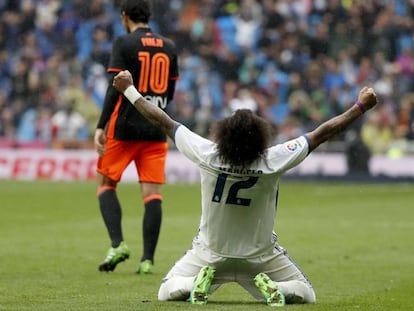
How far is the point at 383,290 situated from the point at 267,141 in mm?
2141

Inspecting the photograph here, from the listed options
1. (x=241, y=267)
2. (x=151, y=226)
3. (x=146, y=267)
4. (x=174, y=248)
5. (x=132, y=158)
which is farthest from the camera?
(x=174, y=248)

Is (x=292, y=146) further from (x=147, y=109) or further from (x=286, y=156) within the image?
(x=147, y=109)

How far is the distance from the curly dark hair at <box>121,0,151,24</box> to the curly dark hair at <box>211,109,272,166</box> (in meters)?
3.21

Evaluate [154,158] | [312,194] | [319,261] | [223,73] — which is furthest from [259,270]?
[223,73]

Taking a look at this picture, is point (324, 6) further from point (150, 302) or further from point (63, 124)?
point (150, 302)

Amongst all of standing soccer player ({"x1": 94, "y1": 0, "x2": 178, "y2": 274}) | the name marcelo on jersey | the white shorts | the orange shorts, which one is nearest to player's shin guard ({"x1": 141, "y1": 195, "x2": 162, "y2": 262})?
standing soccer player ({"x1": 94, "y1": 0, "x2": 178, "y2": 274})

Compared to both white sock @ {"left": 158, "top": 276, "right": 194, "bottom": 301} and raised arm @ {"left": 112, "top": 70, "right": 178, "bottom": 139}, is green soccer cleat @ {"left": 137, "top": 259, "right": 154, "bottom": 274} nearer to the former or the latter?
white sock @ {"left": 158, "top": 276, "right": 194, "bottom": 301}

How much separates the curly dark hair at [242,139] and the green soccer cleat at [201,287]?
2.48 feet

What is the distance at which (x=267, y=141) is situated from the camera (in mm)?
7543

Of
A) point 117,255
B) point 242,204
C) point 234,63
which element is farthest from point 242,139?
point 234,63

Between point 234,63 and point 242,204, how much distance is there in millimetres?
23454

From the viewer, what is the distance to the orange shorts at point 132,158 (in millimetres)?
10523

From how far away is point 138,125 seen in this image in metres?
10.5

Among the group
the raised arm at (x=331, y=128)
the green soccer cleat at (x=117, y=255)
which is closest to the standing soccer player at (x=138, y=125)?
the green soccer cleat at (x=117, y=255)
